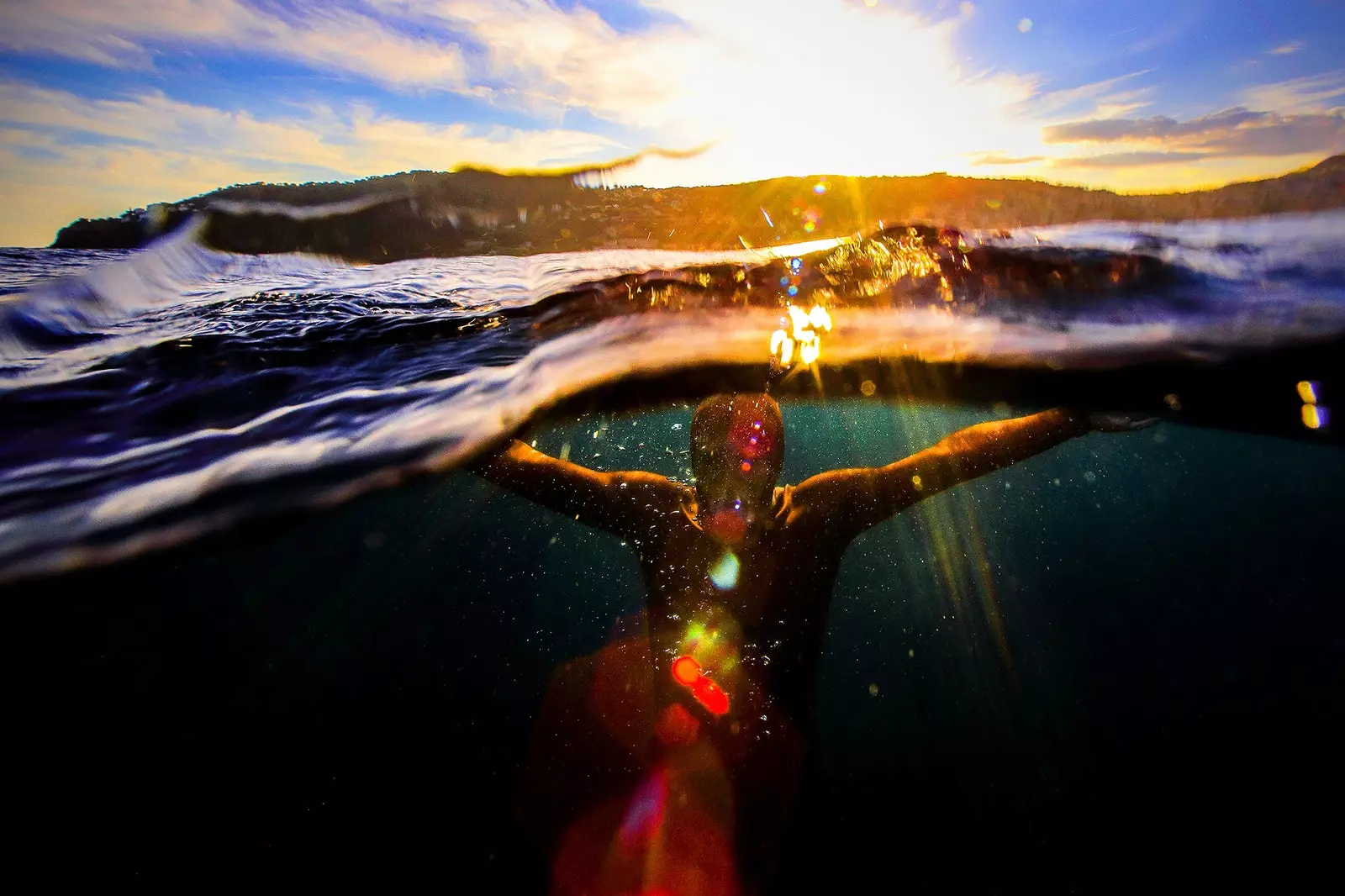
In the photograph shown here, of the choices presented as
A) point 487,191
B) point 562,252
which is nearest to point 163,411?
point 487,191

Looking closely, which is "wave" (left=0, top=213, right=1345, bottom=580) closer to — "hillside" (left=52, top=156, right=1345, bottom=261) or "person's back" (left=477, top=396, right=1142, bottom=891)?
"hillside" (left=52, top=156, right=1345, bottom=261)

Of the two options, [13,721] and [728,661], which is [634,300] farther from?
[13,721]

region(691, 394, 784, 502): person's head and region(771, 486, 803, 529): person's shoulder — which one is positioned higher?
region(691, 394, 784, 502): person's head

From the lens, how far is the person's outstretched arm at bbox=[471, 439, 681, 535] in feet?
15.8

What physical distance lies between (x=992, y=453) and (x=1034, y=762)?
25.2m

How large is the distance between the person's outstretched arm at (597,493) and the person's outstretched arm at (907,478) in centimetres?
131

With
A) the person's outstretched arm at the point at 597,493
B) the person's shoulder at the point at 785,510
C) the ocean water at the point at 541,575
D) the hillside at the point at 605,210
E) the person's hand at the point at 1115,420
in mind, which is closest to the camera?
the ocean water at the point at 541,575

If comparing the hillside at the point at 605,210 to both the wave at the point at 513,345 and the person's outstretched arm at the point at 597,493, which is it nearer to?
the wave at the point at 513,345

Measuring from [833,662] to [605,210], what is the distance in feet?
79.0

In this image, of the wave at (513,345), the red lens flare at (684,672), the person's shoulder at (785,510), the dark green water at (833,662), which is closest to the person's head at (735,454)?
the person's shoulder at (785,510)

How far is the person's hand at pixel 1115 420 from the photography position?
5754 mm

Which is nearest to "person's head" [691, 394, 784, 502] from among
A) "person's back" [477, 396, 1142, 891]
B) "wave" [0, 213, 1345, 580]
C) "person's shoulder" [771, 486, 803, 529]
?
"person's back" [477, 396, 1142, 891]

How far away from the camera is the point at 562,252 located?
265 inches

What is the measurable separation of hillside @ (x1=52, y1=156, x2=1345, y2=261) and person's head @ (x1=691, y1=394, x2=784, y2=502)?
2.46 meters
